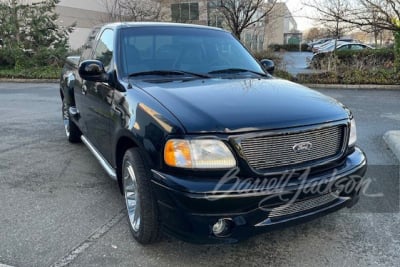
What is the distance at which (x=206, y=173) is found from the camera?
2590mm

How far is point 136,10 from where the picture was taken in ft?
67.0

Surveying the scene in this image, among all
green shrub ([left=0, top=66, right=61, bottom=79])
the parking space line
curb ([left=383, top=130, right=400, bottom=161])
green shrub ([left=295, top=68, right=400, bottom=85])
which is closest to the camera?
the parking space line

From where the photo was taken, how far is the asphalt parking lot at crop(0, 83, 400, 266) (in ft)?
9.66

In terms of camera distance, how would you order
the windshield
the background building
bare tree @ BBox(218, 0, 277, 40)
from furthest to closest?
1. the background building
2. bare tree @ BBox(218, 0, 277, 40)
3. the windshield

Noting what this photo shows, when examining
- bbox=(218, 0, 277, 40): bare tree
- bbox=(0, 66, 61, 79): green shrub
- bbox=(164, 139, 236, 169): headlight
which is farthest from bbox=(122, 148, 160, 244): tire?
bbox=(218, 0, 277, 40): bare tree

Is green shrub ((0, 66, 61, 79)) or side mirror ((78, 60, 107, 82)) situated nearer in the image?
side mirror ((78, 60, 107, 82))

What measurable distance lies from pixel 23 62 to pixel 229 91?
16.5 m

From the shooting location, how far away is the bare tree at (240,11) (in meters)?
16.3

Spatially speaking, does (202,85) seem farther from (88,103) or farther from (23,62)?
(23,62)

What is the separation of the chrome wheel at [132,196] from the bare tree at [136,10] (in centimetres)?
1800

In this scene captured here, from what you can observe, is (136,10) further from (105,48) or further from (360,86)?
(105,48)

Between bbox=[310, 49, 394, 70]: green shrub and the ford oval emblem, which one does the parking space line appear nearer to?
the ford oval emblem

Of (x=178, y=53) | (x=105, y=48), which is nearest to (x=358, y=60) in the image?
(x=178, y=53)

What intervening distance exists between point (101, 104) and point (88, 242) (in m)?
1.39
